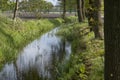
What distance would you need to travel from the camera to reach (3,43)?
1939cm
